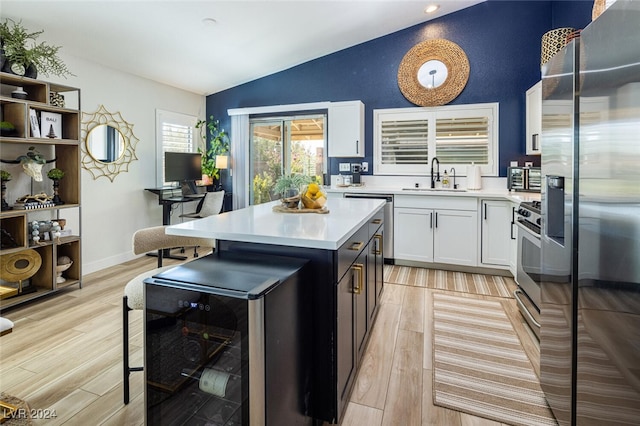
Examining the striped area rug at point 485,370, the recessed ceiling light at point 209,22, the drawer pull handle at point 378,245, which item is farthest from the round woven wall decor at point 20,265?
A: the striped area rug at point 485,370

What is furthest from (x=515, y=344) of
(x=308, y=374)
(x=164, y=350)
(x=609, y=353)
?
(x=164, y=350)

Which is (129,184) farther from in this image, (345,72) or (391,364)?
(391,364)

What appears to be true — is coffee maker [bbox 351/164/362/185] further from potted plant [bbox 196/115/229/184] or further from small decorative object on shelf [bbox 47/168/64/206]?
small decorative object on shelf [bbox 47/168/64/206]

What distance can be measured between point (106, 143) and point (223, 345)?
4.07 metres

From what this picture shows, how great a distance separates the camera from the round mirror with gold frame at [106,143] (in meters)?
4.09

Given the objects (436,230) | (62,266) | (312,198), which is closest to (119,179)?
(62,266)

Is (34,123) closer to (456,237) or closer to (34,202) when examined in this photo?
(34,202)

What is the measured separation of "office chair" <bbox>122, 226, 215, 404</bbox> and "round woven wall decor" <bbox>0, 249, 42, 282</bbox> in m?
1.90

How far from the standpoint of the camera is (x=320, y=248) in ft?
4.87

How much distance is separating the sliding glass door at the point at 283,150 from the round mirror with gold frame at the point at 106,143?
192 cm

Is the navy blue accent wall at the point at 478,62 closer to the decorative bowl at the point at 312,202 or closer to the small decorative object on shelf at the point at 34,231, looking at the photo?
the decorative bowl at the point at 312,202

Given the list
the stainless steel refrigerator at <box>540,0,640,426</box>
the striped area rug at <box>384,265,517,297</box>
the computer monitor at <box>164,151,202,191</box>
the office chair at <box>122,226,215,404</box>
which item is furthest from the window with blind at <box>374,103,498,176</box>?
the office chair at <box>122,226,215,404</box>

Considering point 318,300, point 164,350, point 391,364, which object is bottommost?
point 391,364

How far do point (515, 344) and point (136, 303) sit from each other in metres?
2.50
